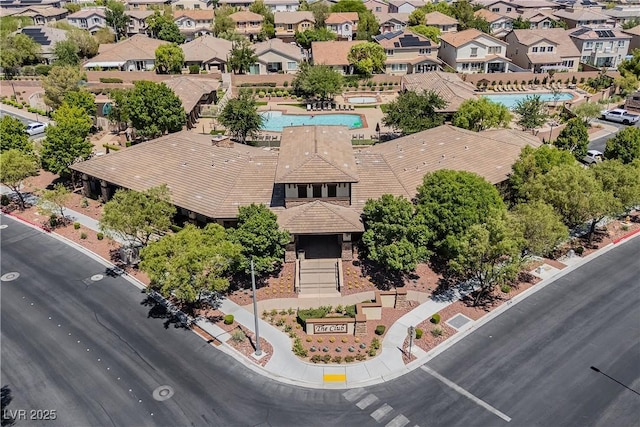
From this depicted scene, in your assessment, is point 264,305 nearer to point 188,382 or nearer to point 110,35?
point 188,382

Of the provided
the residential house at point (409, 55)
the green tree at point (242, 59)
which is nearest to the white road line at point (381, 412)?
the green tree at point (242, 59)

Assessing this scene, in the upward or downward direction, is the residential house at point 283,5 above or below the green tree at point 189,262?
above

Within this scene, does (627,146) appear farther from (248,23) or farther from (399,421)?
(248,23)

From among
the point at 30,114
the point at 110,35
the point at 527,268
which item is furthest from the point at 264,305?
the point at 110,35

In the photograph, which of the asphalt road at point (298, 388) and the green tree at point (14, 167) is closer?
the asphalt road at point (298, 388)

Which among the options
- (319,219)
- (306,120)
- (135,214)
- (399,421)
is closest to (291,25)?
→ (306,120)

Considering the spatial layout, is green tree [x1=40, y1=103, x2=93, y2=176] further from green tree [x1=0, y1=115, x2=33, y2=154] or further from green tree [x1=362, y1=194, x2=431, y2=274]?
green tree [x1=362, y1=194, x2=431, y2=274]

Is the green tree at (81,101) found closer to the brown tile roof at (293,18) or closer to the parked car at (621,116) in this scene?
the brown tile roof at (293,18)

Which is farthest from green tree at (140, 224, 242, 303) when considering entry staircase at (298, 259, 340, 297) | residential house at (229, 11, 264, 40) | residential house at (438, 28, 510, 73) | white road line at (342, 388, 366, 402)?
residential house at (229, 11, 264, 40)
